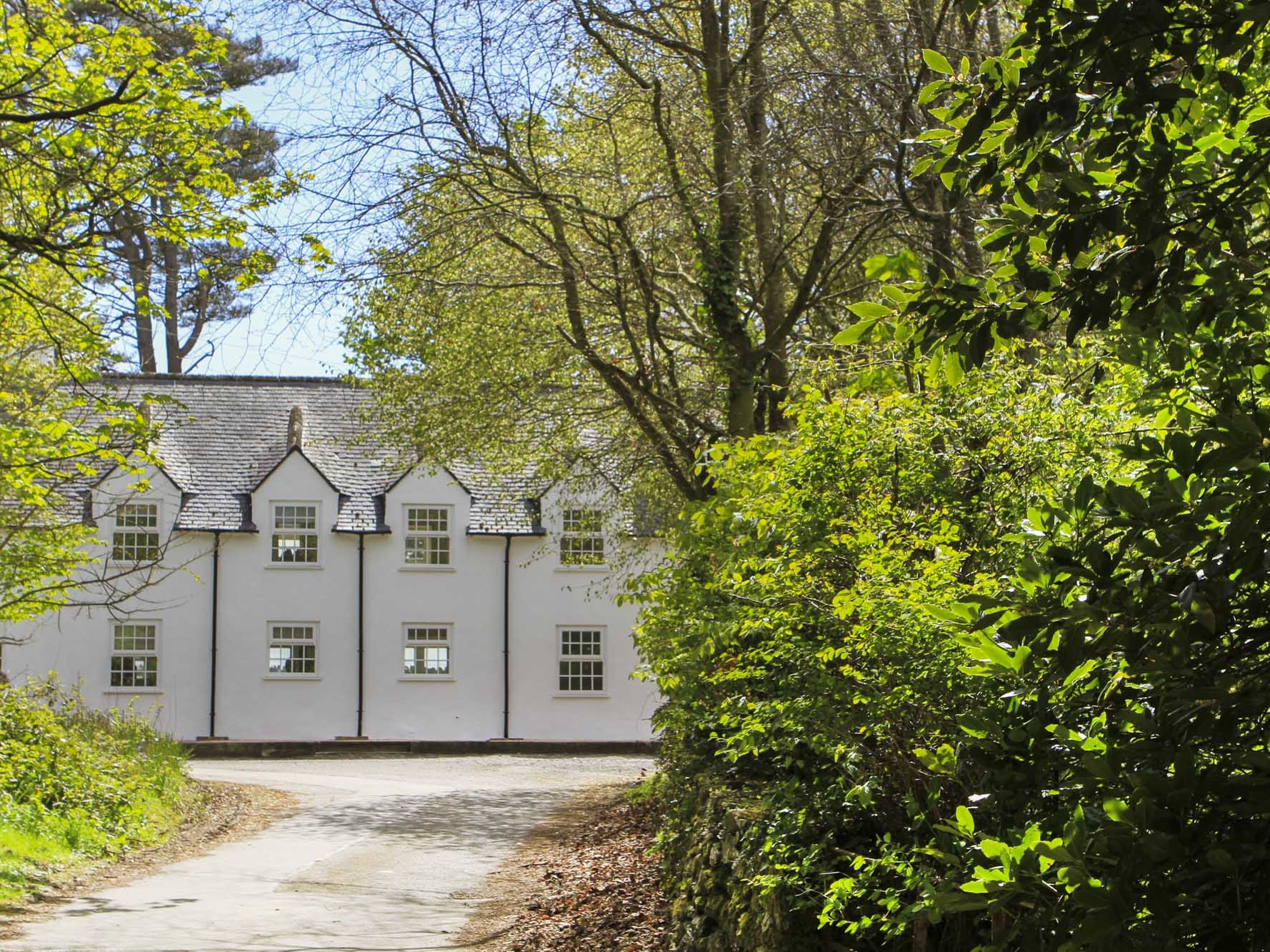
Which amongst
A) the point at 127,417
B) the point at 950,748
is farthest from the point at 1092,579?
the point at 127,417

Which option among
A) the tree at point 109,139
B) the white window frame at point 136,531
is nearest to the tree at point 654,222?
the tree at point 109,139

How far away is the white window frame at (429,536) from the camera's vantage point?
35281 millimetres

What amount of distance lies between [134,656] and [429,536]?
8466mm

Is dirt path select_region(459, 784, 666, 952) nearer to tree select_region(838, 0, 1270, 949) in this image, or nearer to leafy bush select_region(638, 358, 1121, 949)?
leafy bush select_region(638, 358, 1121, 949)

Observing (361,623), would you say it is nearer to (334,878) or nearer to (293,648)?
(293,648)

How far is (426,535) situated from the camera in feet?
116

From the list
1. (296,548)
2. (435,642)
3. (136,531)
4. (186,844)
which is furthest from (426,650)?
(186,844)

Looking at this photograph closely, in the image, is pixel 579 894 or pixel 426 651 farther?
pixel 426 651

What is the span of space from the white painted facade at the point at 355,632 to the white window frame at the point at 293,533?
59 millimetres

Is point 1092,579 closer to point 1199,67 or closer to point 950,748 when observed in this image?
point 1199,67

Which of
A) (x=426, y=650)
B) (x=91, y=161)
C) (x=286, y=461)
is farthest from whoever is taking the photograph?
(x=286, y=461)

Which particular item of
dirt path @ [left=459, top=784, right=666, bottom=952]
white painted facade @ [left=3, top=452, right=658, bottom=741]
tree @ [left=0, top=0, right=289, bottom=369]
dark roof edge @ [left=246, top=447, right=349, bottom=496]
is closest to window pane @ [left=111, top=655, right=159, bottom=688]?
white painted facade @ [left=3, top=452, right=658, bottom=741]

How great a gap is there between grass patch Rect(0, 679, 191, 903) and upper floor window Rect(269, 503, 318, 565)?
51.7 ft

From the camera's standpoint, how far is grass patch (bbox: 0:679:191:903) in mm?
12602
